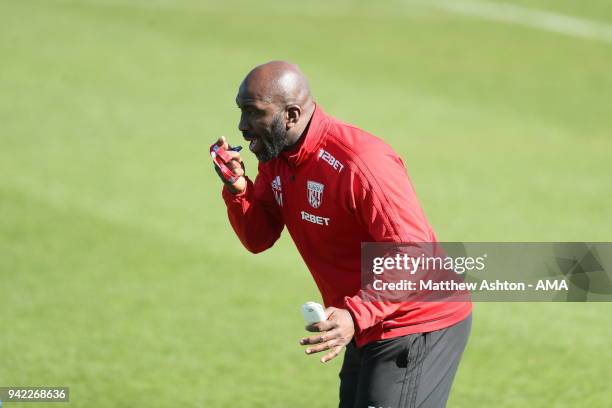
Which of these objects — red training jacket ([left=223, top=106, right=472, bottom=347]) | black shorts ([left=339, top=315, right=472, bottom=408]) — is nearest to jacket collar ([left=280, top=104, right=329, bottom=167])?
red training jacket ([left=223, top=106, right=472, bottom=347])

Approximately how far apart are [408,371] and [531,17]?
61.4ft

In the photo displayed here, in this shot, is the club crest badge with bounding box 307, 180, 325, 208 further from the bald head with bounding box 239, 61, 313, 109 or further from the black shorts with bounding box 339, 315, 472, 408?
the black shorts with bounding box 339, 315, 472, 408

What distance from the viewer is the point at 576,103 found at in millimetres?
18281

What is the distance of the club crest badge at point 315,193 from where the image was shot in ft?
18.7

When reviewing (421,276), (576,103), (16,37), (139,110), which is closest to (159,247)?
(139,110)

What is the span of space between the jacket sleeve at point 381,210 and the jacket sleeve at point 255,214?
913 mm

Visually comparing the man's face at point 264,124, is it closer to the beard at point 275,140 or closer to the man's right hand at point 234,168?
the beard at point 275,140

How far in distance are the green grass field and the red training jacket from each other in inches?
120

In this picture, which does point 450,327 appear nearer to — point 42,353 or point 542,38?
point 42,353

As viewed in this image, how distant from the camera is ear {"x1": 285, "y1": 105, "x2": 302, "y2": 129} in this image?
5668 mm

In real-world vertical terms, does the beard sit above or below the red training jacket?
above

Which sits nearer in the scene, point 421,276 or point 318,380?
point 421,276

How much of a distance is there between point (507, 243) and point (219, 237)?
3509 mm

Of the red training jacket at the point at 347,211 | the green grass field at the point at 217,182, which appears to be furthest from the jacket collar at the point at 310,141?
the green grass field at the point at 217,182
